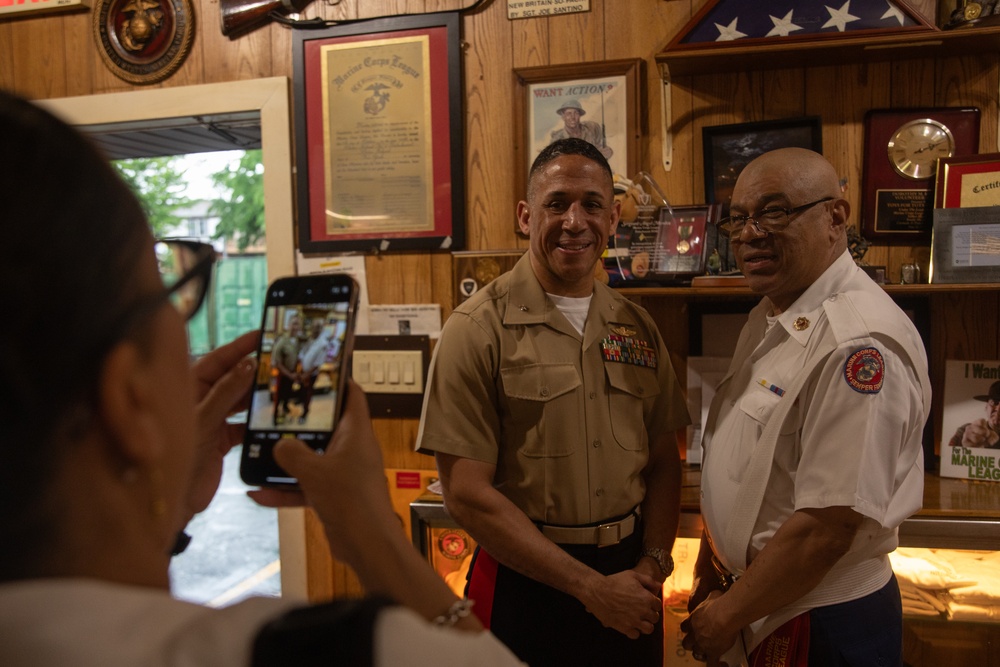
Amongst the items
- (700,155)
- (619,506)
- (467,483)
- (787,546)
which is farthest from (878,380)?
(700,155)

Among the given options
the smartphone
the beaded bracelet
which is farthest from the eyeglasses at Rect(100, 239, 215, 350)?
the beaded bracelet

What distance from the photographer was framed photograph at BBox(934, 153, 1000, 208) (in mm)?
2012

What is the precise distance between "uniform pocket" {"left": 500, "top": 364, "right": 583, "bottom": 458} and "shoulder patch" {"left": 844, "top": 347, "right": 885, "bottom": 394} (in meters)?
0.62

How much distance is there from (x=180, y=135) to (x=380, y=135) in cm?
108

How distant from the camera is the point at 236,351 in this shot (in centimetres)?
89

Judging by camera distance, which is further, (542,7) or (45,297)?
(542,7)

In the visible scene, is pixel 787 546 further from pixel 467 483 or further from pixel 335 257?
pixel 335 257

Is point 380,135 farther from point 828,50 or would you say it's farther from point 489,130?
point 828,50

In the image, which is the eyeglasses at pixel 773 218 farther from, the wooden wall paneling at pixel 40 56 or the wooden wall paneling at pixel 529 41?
the wooden wall paneling at pixel 40 56

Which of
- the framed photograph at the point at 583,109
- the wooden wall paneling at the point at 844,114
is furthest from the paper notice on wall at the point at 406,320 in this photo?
the wooden wall paneling at the point at 844,114

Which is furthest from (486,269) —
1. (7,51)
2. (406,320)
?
(7,51)

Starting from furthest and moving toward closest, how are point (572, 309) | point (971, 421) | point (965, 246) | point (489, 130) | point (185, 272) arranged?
1. point (489, 130)
2. point (971, 421)
3. point (965, 246)
4. point (572, 309)
5. point (185, 272)

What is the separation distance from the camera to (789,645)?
4.84 ft

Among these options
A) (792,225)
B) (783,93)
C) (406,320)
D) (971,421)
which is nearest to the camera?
(792,225)
